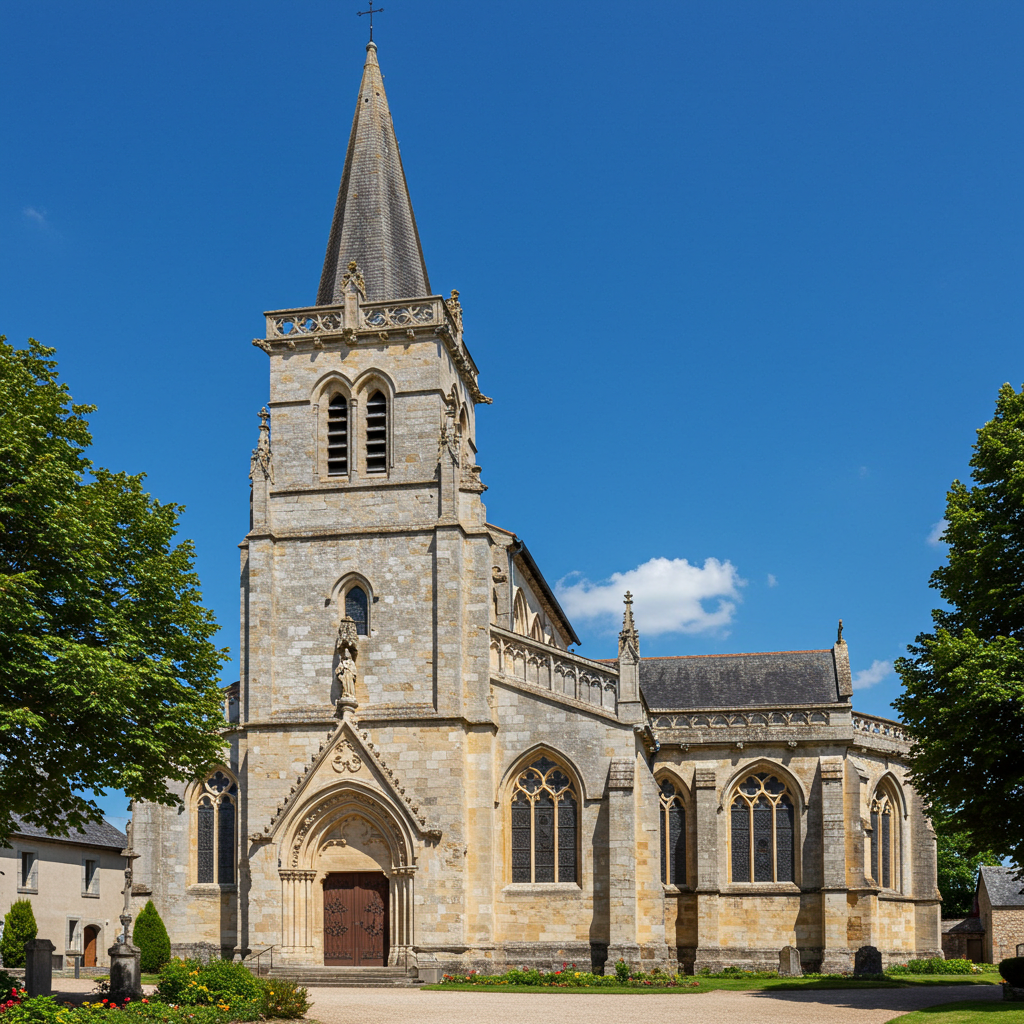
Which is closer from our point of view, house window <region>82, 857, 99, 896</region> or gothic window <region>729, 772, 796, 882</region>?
gothic window <region>729, 772, 796, 882</region>

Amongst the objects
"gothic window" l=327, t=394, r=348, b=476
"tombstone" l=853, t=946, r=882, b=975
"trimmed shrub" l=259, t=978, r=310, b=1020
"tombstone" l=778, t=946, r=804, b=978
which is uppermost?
"gothic window" l=327, t=394, r=348, b=476

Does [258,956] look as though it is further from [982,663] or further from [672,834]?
[982,663]

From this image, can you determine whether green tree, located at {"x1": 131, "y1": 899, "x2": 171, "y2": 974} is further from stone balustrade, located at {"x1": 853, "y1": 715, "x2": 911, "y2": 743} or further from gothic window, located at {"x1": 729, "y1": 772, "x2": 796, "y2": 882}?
stone balustrade, located at {"x1": 853, "y1": 715, "x2": 911, "y2": 743}

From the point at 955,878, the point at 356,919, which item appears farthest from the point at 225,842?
the point at 955,878

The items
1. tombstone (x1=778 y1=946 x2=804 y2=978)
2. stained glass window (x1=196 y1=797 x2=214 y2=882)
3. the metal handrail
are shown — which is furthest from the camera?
tombstone (x1=778 y1=946 x2=804 y2=978)

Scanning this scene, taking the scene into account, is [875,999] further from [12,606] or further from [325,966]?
[12,606]

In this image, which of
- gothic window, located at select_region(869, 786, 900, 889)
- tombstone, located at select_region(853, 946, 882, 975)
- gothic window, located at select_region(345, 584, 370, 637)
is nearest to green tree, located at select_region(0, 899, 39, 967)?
gothic window, located at select_region(345, 584, 370, 637)

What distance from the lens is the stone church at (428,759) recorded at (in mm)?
31359

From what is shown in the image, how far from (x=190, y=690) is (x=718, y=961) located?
66.5 ft

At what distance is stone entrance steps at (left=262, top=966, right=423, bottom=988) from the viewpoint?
2953 cm

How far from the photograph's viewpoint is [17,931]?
130 ft

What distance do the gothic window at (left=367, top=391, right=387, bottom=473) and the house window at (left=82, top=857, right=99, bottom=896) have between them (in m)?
23.7

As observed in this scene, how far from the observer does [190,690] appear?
962 inches

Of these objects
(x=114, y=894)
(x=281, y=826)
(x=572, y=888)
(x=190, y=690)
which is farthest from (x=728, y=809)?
(x=114, y=894)
